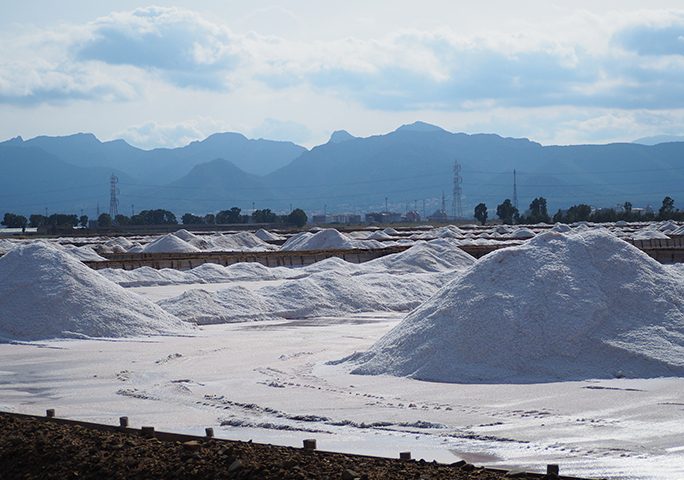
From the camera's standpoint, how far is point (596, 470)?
260 inches

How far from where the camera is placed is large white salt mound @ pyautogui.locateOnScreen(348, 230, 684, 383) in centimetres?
1070

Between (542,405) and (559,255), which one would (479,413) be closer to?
(542,405)

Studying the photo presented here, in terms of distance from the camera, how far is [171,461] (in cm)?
648

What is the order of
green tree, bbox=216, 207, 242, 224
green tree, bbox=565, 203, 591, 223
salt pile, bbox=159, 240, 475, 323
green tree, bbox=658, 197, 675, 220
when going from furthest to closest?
green tree, bbox=216, 207, 242, 224
green tree, bbox=565, 203, 591, 223
green tree, bbox=658, 197, 675, 220
salt pile, bbox=159, 240, 475, 323

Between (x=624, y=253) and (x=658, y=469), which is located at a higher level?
(x=624, y=253)

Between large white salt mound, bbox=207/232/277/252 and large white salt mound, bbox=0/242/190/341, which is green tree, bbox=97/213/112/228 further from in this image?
large white salt mound, bbox=0/242/190/341

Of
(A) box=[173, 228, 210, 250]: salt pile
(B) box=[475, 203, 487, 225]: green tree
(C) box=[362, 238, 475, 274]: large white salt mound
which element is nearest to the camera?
(C) box=[362, 238, 475, 274]: large white salt mound

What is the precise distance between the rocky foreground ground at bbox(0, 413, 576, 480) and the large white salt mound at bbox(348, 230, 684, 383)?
4.33m

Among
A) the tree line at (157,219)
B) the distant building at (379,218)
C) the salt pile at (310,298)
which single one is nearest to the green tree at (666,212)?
the tree line at (157,219)

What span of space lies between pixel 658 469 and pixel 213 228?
78065 millimetres

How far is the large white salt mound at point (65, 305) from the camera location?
15.5 meters

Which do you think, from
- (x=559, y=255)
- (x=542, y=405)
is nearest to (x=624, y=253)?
(x=559, y=255)

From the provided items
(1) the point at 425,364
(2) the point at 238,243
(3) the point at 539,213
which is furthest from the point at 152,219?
(1) the point at 425,364

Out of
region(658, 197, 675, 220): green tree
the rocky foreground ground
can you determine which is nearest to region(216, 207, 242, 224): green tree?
region(658, 197, 675, 220): green tree
